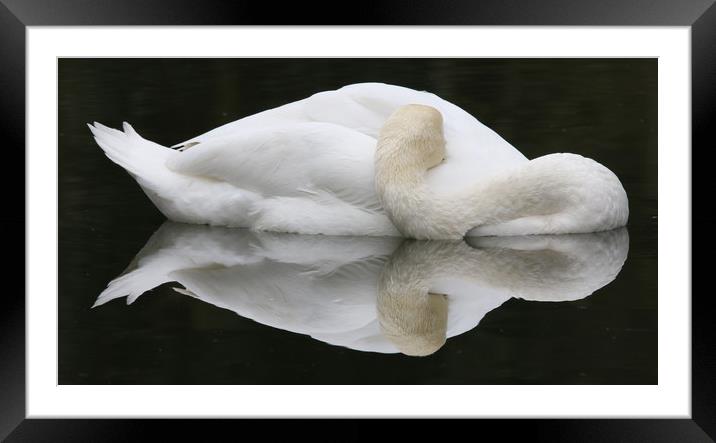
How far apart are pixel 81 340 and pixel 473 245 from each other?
2.34m

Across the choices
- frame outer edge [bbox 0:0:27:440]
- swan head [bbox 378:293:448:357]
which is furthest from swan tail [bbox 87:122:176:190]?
frame outer edge [bbox 0:0:27:440]

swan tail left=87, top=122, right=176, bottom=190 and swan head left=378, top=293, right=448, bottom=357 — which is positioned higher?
swan tail left=87, top=122, right=176, bottom=190

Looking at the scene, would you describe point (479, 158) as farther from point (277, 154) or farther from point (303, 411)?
point (303, 411)

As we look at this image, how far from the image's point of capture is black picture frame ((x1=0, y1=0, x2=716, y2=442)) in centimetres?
525

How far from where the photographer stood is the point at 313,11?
537cm

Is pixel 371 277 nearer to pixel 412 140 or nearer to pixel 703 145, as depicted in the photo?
pixel 412 140

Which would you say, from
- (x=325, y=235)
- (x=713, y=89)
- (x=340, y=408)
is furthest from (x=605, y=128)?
(x=340, y=408)

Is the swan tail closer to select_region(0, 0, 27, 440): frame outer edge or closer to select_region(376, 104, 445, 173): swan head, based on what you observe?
select_region(376, 104, 445, 173): swan head

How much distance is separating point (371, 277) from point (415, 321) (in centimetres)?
75

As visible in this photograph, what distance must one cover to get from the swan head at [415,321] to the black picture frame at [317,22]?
1.06 meters

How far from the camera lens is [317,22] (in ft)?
17.6

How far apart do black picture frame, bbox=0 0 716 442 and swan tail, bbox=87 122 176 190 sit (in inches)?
111

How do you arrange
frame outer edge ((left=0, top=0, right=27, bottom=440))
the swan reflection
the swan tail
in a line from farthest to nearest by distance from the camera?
the swan tail < the swan reflection < frame outer edge ((left=0, top=0, right=27, bottom=440))

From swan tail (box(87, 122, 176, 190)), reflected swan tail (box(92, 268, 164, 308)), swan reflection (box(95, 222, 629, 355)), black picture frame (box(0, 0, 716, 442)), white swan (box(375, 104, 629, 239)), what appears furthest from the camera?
swan tail (box(87, 122, 176, 190))
